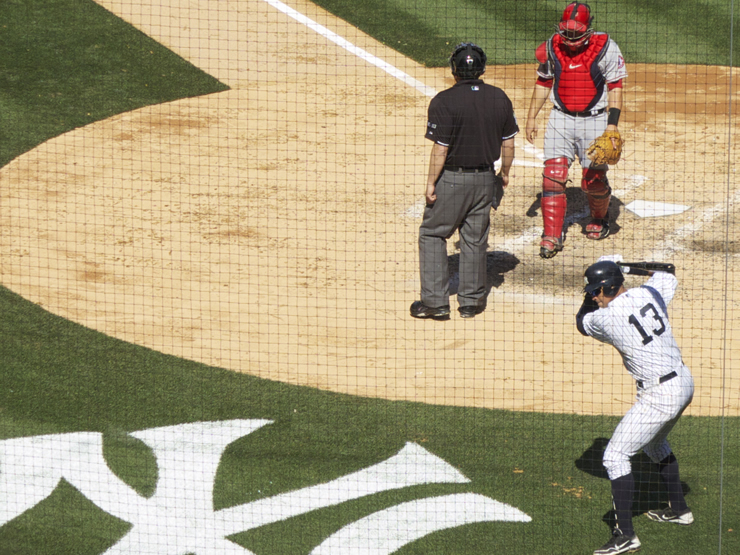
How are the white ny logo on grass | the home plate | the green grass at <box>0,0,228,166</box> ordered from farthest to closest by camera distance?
the green grass at <box>0,0,228,166</box>, the home plate, the white ny logo on grass

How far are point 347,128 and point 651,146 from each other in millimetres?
3492

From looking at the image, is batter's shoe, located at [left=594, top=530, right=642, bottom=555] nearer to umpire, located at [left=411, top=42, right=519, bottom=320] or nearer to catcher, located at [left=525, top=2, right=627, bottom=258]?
umpire, located at [left=411, top=42, right=519, bottom=320]

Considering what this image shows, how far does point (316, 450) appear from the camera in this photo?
21.6 feet

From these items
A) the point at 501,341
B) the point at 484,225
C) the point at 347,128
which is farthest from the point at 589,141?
the point at 347,128

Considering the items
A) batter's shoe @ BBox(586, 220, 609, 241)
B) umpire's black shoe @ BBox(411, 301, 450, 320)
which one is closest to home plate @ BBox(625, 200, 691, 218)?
batter's shoe @ BBox(586, 220, 609, 241)

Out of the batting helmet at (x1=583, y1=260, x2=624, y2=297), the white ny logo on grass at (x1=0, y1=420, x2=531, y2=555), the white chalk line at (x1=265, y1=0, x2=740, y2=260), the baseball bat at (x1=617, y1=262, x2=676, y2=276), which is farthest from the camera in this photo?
the white chalk line at (x1=265, y1=0, x2=740, y2=260)

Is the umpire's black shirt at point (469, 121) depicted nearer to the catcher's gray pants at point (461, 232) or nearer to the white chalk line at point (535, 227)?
the catcher's gray pants at point (461, 232)

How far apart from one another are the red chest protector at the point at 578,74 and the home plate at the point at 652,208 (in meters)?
1.39

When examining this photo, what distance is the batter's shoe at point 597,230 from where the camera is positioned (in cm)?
936

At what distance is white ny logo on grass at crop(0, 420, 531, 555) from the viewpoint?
5805 mm

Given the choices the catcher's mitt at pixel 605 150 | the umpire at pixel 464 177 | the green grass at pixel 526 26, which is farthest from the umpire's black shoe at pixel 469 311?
the green grass at pixel 526 26

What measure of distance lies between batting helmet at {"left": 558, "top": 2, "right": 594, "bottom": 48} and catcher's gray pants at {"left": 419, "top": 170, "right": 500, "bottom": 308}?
5.37 ft

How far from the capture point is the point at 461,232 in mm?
8086

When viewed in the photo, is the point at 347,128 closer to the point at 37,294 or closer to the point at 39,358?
the point at 37,294
